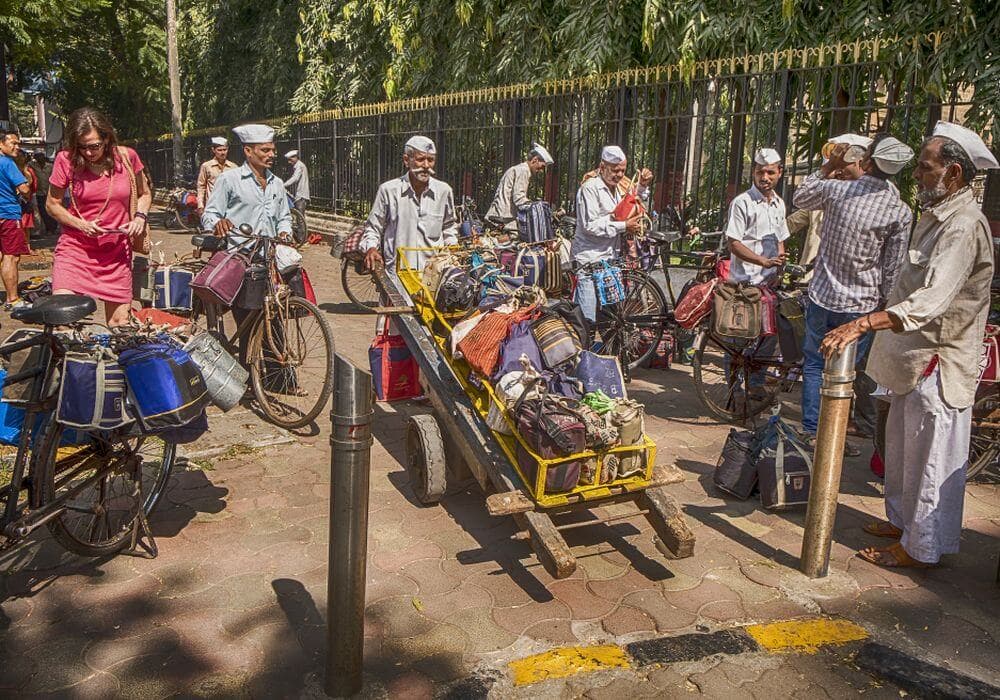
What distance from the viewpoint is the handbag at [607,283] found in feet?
23.7

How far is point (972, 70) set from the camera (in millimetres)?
8375

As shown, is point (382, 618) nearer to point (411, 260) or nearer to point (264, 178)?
point (411, 260)

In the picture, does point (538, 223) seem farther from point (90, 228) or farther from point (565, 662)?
point (565, 662)

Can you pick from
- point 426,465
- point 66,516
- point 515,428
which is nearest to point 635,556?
point 515,428

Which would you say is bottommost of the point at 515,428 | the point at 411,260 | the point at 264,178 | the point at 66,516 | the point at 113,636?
the point at 113,636

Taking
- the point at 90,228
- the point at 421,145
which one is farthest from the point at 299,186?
the point at 90,228

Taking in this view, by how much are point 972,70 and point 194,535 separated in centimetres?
846

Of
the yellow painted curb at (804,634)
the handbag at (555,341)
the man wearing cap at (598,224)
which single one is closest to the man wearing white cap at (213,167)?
the man wearing cap at (598,224)

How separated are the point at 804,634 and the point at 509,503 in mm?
1383

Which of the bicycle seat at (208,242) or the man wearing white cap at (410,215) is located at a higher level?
the man wearing white cap at (410,215)

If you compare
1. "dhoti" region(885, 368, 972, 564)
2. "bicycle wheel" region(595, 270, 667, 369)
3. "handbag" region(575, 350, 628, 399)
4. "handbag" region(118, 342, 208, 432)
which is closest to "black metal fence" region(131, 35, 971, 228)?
"bicycle wheel" region(595, 270, 667, 369)

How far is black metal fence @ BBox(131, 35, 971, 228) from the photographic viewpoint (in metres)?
8.73

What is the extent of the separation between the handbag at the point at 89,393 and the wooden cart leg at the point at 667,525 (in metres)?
2.50

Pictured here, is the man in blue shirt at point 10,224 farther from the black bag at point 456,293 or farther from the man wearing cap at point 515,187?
the black bag at point 456,293
